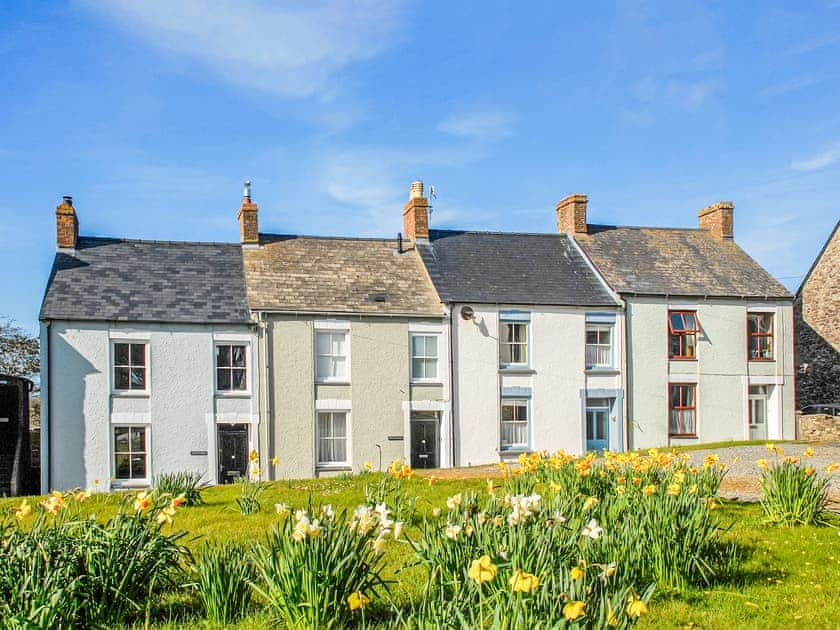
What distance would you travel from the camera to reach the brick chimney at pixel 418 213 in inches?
1294

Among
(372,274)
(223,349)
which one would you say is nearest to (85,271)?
(223,349)

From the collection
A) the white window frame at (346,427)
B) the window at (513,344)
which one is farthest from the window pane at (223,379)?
the window at (513,344)

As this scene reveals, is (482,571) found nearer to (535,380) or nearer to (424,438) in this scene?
(424,438)

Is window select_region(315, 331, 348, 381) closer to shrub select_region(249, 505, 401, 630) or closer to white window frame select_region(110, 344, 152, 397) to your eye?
white window frame select_region(110, 344, 152, 397)

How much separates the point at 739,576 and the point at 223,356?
21.4 meters

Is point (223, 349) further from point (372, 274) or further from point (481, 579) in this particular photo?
point (481, 579)

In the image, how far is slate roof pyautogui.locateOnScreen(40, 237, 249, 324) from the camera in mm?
27781

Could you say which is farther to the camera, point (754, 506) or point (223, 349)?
point (223, 349)

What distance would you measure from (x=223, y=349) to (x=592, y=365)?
12759mm

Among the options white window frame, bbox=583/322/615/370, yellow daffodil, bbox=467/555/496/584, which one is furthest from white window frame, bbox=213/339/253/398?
yellow daffodil, bbox=467/555/496/584

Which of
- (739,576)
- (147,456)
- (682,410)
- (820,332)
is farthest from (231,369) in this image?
(820,332)

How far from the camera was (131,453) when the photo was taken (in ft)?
89.8

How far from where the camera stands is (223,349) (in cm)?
2841

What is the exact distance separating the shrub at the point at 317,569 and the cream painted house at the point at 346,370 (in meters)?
20.9
